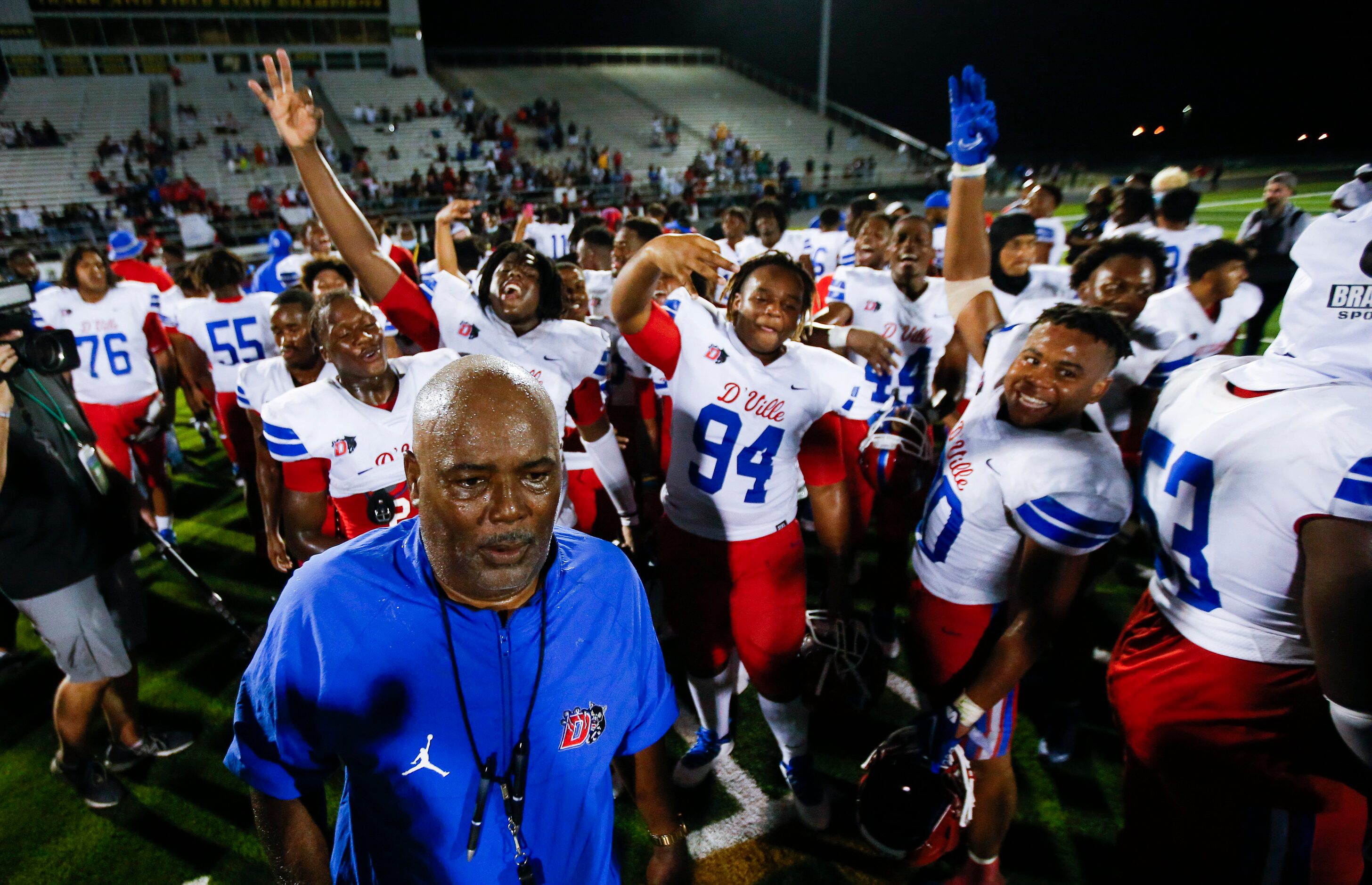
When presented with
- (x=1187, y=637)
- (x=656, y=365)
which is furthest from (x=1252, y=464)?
(x=656, y=365)

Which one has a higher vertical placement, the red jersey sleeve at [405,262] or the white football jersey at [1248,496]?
the red jersey sleeve at [405,262]

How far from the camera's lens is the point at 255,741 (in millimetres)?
1405

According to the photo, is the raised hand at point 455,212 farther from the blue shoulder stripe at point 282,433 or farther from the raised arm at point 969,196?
the raised arm at point 969,196

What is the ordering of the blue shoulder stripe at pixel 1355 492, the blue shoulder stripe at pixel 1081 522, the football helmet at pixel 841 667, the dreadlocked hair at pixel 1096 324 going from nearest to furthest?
the blue shoulder stripe at pixel 1355 492 < the blue shoulder stripe at pixel 1081 522 < the dreadlocked hair at pixel 1096 324 < the football helmet at pixel 841 667

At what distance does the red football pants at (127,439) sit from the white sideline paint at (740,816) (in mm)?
3848

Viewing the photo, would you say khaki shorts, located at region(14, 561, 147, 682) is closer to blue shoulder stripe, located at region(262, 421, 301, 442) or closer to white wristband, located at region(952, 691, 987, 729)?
blue shoulder stripe, located at region(262, 421, 301, 442)

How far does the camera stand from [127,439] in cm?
550

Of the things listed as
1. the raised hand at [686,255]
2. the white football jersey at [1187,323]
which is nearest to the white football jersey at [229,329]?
the raised hand at [686,255]

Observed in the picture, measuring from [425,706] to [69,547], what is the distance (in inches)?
99.4

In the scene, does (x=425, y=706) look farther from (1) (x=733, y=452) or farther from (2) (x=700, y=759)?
(2) (x=700, y=759)

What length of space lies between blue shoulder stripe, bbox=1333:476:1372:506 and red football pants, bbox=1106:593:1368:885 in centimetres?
57

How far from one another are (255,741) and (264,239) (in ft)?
71.6

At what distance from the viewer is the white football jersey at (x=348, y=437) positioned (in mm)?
2742

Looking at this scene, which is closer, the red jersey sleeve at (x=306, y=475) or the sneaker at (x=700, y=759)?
the red jersey sleeve at (x=306, y=475)
